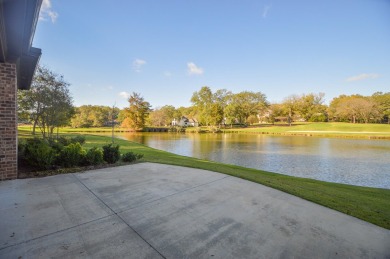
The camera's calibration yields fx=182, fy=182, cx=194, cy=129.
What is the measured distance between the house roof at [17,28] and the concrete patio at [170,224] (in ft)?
9.04

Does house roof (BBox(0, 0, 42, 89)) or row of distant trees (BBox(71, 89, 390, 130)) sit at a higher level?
row of distant trees (BBox(71, 89, 390, 130))

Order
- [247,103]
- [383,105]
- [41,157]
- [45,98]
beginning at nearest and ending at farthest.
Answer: [41,157]
[45,98]
[383,105]
[247,103]

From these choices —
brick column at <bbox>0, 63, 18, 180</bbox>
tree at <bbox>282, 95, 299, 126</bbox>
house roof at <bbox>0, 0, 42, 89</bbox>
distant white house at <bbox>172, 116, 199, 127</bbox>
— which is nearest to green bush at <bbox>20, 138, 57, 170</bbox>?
brick column at <bbox>0, 63, 18, 180</bbox>

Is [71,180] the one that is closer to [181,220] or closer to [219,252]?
[181,220]

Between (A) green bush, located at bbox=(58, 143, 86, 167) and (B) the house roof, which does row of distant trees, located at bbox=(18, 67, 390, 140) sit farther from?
(B) the house roof

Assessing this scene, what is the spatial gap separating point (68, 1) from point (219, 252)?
8.08 meters

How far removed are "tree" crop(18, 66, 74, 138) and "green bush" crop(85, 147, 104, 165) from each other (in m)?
8.76

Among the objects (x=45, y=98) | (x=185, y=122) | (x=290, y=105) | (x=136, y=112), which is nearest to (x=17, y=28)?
(x=45, y=98)

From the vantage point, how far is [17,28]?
2934mm

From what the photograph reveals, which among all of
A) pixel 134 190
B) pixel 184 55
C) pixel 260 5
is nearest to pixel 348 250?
pixel 134 190

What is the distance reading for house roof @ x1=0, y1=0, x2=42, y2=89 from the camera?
231cm

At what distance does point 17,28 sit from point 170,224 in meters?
3.90

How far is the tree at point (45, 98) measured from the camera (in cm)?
1198

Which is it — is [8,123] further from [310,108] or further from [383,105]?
[383,105]
